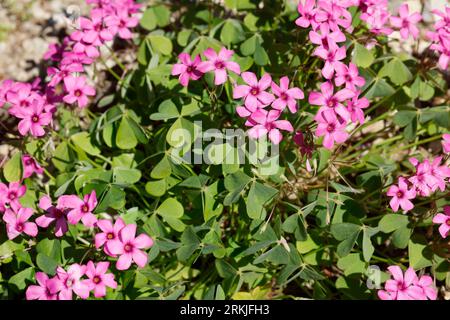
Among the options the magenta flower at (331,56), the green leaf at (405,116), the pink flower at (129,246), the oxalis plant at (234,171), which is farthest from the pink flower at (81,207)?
the green leaf at (405,116)

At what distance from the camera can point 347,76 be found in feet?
7.18

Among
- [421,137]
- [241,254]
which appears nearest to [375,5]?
[421,137]

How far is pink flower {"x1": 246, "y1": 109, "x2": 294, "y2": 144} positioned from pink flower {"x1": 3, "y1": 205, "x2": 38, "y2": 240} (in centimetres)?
98

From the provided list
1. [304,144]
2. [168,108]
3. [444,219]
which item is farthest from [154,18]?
[444,219]

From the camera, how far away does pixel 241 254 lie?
2369 millimetres

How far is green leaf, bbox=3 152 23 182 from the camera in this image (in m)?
2.45

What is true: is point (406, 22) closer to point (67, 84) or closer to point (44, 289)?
point (67, 84)

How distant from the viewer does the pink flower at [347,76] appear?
2.17 meters

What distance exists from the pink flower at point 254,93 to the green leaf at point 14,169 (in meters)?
1.05

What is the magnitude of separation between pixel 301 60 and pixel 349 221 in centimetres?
79

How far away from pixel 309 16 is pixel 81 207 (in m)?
1.21

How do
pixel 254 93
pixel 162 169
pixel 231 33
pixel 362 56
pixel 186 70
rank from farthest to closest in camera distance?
1. pixel 231 33
2. pixel 362 56
3. pixel 162 169
4. pixel 186 70
5. pixel 254 93

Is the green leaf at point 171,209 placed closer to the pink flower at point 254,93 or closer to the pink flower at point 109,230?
the pink flower at point 109,230
